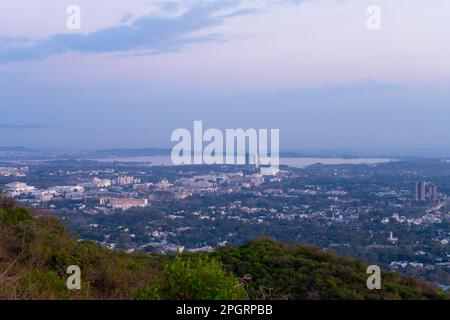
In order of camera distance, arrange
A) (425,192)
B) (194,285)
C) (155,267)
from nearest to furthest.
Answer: (194,285)
(155,267)
(425,192)

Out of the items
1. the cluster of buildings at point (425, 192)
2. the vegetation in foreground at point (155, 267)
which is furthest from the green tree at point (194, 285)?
the cluster of buildings at point (425, 192)

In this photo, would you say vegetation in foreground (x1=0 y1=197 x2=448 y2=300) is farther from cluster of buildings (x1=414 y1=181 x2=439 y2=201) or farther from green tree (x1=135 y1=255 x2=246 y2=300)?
cluster of buildings (x1=414 y1=181 x2=439 y2=201)

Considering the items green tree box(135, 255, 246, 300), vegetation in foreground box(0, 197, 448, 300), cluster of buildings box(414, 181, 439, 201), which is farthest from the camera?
cluster of buildings box(414, 181, 439, 201)

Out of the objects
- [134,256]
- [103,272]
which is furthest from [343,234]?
[103,272]

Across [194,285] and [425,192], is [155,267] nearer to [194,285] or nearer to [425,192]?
[194,285]

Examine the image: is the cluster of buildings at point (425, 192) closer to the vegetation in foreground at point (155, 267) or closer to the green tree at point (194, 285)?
the vegetation in foreground at point (155, 267)

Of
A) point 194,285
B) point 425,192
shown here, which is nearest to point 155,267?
point 194,285

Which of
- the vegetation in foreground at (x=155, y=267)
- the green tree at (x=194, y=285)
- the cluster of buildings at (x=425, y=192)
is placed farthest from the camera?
the cluster of buildings at (x=425, y=192)

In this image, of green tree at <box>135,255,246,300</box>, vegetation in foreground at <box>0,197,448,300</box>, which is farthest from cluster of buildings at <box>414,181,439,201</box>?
green tree at <box>135,255,246,300</box>
